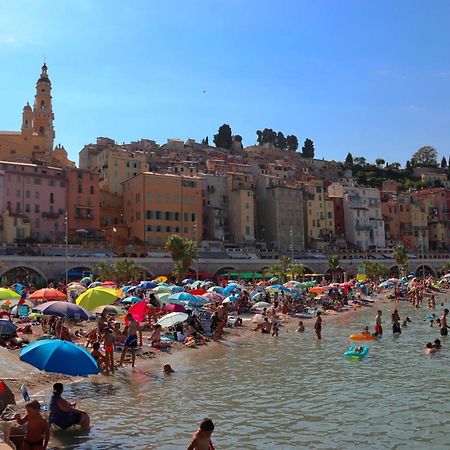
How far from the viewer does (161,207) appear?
7625 cm

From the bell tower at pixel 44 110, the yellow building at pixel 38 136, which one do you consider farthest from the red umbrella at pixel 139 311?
the bell tower at pixel 44 110

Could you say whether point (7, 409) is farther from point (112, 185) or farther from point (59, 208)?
point (112, 185)

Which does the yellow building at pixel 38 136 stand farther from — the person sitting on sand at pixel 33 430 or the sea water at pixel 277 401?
the person sitting on sand at pixel 33 430

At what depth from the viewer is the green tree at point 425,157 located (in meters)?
162

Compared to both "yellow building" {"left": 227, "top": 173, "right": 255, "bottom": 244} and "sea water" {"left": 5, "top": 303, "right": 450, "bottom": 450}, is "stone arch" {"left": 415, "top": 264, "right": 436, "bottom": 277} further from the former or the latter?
"sea water" {"left": 5, "top": 303, "right": 450, "bottom": 450}

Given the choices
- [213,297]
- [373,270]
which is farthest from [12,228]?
[373,270]

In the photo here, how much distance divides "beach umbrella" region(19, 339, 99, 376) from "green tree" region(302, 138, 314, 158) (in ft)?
482

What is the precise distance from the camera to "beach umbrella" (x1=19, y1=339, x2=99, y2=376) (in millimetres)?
12641

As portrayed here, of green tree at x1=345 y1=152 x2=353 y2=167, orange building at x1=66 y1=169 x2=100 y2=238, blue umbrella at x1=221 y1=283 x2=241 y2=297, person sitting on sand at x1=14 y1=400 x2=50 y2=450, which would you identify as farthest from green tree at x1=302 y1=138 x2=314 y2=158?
person sitting on sand at x1=14 y1=400 x2=50 y2=450

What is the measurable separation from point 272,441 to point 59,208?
219ft

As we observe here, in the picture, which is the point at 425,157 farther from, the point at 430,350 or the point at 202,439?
the point at 202,439

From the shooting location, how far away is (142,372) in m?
18.5

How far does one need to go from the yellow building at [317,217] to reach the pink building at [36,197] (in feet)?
133

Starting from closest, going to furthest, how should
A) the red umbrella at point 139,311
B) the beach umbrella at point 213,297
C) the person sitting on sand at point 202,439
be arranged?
the person sitting on sand at point 202,439, the red umbrella at point 139,311, the beach umbrella at point 213,297
